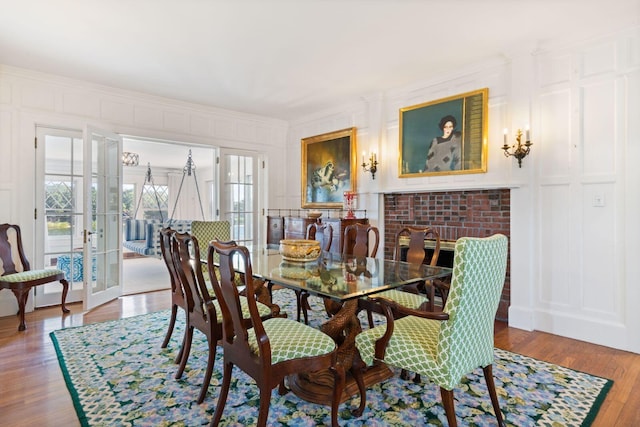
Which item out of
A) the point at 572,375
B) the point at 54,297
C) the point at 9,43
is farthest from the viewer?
the point at 54,297

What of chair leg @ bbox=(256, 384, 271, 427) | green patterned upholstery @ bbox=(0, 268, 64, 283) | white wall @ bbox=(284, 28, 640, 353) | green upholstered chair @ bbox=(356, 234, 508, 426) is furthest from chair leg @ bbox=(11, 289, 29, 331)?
white wall @ bbox=(284, 28, 640, 353)

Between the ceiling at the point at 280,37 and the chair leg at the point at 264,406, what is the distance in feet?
8.30

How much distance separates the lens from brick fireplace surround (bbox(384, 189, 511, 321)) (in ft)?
11.8

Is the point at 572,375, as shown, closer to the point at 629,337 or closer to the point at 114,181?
the point at 629,337

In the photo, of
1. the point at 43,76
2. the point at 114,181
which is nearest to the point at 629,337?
the point at 114,181

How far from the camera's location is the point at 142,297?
14.7ft

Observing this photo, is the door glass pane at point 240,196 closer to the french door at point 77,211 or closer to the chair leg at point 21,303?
the french door at point 77,211

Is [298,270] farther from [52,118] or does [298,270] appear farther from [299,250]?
[52,118]

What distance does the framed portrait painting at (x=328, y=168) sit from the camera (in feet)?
16.5

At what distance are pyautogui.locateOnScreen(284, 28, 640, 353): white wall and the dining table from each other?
1509 millimetres

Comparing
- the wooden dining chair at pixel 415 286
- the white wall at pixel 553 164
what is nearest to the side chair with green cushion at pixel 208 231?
the white wall at pixel 553 164

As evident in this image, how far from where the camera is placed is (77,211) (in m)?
4.28

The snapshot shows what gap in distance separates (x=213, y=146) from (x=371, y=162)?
7.89 ft

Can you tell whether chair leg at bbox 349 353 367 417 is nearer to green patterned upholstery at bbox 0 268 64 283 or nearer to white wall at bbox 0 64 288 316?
green patterned upholstery at bbox 0 268 64 283
